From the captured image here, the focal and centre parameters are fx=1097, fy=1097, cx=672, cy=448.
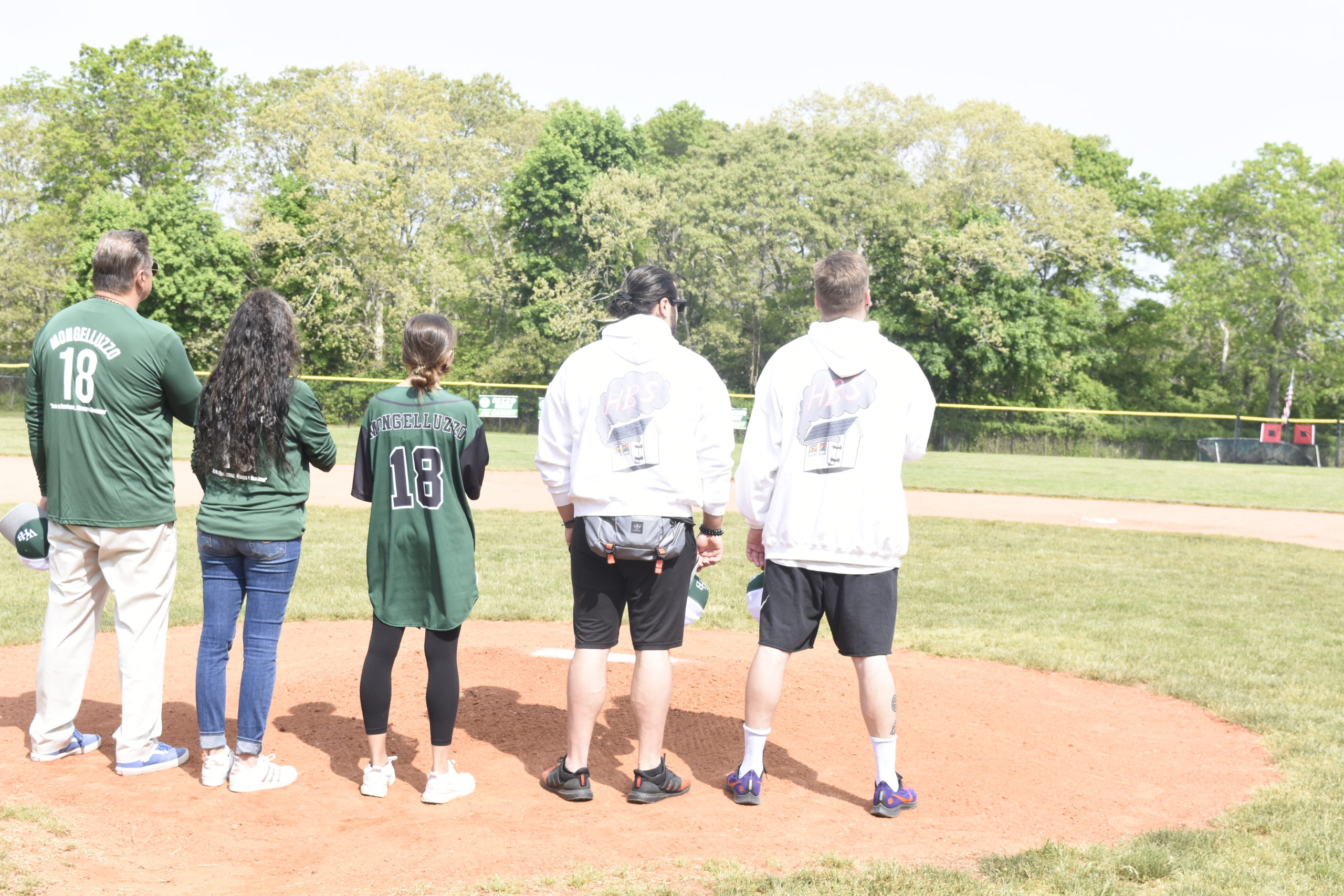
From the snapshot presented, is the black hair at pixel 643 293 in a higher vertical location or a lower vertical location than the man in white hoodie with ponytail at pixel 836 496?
higher

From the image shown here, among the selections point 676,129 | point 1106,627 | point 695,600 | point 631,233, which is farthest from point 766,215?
point 695,600

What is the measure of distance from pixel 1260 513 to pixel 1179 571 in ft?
28.9

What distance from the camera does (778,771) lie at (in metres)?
4.64

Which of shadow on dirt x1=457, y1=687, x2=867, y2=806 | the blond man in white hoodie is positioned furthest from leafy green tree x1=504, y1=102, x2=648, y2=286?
the blond man in white hoodie

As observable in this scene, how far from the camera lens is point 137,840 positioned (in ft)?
12.0

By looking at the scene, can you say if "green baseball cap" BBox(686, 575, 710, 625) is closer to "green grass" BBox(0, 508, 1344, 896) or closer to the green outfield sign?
"green grass" BBox(0, 508, 1344, 896)

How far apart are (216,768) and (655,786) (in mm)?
1688

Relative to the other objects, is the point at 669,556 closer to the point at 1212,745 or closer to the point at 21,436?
the point at 1212,745

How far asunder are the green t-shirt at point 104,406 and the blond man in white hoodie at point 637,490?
149 centimetres

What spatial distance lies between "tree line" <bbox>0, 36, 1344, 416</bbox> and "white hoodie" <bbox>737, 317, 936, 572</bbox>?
38165 mm

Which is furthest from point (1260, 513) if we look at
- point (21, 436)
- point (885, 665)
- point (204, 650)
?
point (21, 436)

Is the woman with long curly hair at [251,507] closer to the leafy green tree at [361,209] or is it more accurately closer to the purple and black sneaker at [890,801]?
the purple and black sneaker at [890,801]

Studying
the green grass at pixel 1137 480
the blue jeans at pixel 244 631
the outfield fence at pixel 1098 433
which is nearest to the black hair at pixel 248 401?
the blue jeans at pixel 244 631

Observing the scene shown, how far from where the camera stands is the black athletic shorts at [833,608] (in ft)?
13.2
